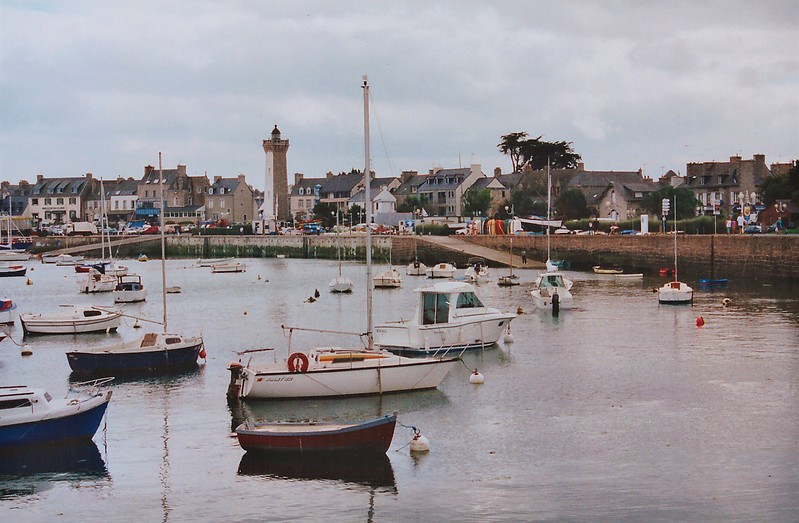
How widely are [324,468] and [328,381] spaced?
5496mm

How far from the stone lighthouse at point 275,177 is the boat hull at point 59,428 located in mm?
109825

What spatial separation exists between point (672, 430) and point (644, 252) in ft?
180

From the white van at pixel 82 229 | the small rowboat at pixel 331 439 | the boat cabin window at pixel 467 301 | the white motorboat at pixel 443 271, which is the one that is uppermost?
the white van at pixel 82 229

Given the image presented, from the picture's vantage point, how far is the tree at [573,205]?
111 meters

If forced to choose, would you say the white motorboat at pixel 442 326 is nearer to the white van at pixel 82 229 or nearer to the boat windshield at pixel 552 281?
the boat windshield at pixel 552 281

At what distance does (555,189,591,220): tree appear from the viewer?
11100 cm

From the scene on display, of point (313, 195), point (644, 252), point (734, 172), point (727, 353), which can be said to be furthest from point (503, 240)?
point (313, 195)

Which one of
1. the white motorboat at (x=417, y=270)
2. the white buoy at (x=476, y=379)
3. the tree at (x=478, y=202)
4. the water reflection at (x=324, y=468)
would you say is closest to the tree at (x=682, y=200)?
the tree at (x=478, y=202)

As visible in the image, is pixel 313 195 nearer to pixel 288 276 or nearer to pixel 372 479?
pixel 288 276

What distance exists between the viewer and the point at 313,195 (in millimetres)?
158250

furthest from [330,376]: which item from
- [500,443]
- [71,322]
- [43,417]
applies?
[71,322]

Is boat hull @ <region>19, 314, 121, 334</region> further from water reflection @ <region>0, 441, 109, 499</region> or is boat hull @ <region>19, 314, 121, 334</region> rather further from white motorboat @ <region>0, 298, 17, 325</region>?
water reflection @ <region>0, 441, 109, 499</region>

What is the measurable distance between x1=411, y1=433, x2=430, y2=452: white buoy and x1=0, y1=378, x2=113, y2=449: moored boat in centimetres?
704

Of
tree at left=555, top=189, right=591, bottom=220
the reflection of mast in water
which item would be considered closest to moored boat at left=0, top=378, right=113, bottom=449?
the reflection of mast in water
